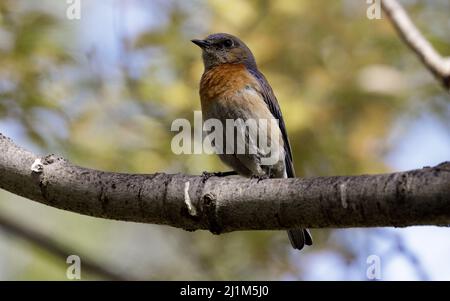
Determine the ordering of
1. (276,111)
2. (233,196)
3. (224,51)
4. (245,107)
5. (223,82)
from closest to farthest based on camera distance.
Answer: (233,196) → (245,107) → (223,82) → (276,111) → (224,51)

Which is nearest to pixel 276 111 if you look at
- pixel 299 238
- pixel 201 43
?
pixel 201 43

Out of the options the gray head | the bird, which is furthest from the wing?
the gray head

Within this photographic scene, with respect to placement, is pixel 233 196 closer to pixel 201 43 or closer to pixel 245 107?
pixel 245 107

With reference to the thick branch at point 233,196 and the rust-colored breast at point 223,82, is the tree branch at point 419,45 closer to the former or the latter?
the thick branch at point 233,196

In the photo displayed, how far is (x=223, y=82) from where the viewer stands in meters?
7.03

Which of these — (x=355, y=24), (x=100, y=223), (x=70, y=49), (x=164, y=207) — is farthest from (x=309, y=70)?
(x=100, y=223)

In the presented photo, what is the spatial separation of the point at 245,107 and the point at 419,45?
3.28 meters

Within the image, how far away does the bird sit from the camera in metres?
6.74

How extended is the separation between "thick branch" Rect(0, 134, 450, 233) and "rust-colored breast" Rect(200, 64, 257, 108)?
9.22 ft

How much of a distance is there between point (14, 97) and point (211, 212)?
3509mm

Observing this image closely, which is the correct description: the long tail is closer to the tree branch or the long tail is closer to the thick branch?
the thick branch

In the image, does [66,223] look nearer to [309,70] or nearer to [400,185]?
[309,70]

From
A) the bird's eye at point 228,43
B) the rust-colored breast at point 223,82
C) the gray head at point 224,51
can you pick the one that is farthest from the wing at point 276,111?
the bird's eye at point 228,43

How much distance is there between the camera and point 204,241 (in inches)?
316
